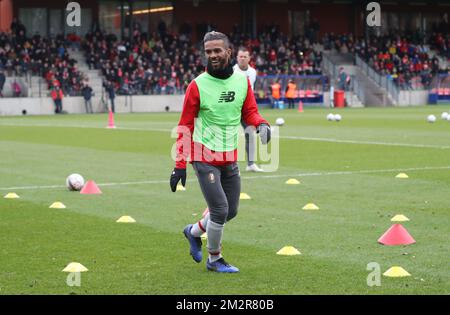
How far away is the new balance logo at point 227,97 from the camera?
8.86 m

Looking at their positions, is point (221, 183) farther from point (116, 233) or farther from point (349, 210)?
point (349, 210)

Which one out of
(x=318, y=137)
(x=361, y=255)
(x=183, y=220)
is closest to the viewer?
(x=361, y=255)

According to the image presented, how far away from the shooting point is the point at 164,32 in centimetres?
6538

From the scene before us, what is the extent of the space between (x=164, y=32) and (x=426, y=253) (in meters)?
56.9

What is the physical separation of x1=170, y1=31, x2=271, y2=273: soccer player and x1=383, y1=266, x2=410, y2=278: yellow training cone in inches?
→ 51.8

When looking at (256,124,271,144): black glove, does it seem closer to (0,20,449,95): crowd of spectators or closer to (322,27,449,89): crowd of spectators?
(0,20,449,95): crowd of spectators

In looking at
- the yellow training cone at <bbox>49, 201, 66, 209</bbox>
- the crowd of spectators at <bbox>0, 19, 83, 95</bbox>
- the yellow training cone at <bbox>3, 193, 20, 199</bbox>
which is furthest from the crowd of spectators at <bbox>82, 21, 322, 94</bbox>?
the yellow training cone at <bbox>49, 201, 66, 209</bbox>

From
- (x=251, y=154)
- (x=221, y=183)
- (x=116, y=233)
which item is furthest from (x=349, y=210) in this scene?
(x=251, y=154)

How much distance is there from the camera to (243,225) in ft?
38.1

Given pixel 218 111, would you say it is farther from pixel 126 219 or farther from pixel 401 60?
pixel 401 60

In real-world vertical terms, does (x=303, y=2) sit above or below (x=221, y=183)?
above

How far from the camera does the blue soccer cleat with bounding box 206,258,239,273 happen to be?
8.79 m

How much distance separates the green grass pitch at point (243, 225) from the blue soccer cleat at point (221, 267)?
115mm

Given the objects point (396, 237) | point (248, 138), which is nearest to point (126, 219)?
point (396, 237)
